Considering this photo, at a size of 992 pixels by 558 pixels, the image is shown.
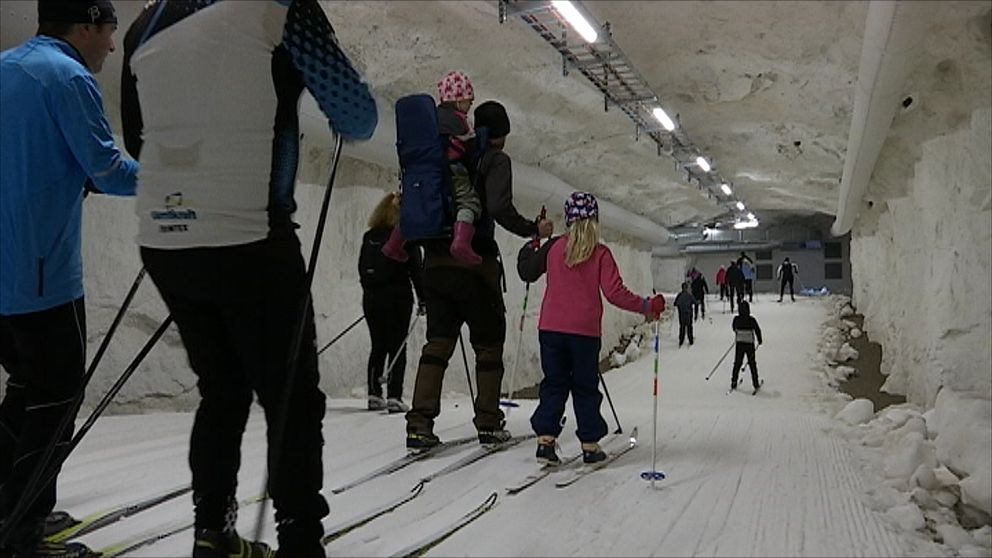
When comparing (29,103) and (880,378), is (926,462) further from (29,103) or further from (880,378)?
(880,378)

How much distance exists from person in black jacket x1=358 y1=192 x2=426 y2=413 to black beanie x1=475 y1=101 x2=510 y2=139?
1.61 meters

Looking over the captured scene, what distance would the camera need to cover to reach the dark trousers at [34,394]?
6.56ft

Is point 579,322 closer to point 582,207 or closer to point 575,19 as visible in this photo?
point 582,207

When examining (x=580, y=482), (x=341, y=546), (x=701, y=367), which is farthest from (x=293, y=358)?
(x=701, y=367)

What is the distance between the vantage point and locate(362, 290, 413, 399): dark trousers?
17.4ft

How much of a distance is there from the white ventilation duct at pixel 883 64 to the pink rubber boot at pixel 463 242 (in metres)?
2.30

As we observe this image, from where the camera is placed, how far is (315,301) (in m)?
7.27

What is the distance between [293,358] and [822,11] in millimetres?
5096

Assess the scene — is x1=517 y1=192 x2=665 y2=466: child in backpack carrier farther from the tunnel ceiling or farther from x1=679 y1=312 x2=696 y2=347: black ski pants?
x1=679 y1=312 x2=696 y2=347: black ski pants

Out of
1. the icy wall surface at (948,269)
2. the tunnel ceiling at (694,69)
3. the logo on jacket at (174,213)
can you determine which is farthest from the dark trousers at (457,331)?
the tunnel ceiling at (694,69)

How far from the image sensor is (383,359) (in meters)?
5.53

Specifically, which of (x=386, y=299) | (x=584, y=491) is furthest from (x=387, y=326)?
(x=584, y=491)

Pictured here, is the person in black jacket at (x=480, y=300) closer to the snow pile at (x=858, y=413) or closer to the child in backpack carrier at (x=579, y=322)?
the child in backpack carrier at (x=579, y=322)

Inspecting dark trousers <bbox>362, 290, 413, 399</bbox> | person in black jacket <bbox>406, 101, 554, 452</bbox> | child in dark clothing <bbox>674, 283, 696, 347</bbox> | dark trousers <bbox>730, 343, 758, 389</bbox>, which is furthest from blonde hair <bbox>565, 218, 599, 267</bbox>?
child in dark clothing <bbox>674, 283, 696, 347</bbox>
